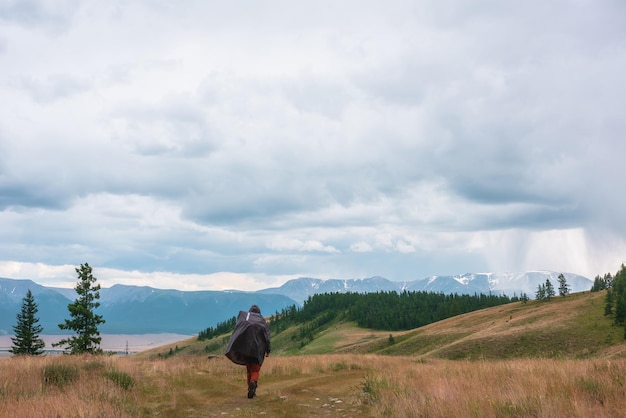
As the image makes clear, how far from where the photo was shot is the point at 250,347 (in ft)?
45.6

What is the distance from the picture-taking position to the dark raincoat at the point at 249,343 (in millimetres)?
13906

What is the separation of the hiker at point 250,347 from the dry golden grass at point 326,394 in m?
0.69

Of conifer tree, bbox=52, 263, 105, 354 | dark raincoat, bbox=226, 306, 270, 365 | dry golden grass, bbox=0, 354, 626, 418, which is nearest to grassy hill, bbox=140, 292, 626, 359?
dry golden grass, bbox=0, 354, 626, 418

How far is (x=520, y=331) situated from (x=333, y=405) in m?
57.5

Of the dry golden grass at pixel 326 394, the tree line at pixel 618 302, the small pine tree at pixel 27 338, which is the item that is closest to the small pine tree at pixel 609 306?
the tree line at pixel 618 302

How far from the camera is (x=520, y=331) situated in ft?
204

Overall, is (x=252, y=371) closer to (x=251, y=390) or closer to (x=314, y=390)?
(x=251, y=390)

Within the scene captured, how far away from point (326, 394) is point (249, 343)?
285cm

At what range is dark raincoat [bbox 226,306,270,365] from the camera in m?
13.9

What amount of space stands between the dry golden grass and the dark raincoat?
111cm

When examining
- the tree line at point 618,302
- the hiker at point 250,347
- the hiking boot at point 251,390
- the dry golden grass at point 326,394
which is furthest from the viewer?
the tree line at point 618,302

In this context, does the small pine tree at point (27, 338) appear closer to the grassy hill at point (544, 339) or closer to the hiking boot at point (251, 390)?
the grassy hill at point (544, 339)

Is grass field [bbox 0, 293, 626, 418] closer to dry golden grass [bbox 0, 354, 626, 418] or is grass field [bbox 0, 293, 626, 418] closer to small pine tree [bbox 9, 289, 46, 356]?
dry golden grass [bbox 0, 354, 626, 418]

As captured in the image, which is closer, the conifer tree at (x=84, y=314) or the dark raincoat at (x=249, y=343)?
the dark raincoat at (x=249, y=343)
